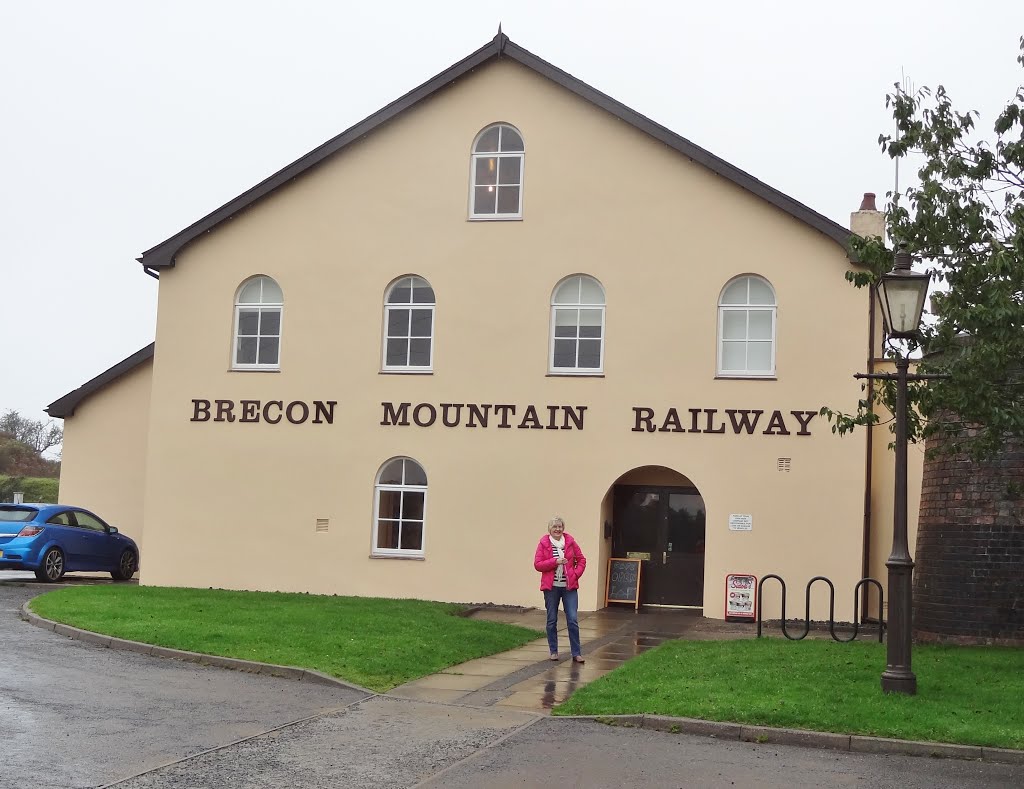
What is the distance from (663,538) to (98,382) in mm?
12225

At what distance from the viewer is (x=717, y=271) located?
69.2ft

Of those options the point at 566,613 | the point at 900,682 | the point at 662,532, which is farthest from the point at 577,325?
the point at 900,682

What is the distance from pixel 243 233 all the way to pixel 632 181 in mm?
7175

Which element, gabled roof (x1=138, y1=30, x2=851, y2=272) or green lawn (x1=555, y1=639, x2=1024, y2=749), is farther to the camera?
gabled roof (x1=138, y1=30, x2=851, y2=272)

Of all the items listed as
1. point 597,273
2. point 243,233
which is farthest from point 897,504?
point 243,233

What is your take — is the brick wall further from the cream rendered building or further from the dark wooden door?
the dark wooden door

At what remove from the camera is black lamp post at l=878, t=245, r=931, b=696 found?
38.4 feet

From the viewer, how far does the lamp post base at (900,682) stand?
1163cm

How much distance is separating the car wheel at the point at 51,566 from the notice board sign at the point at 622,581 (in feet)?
33.3

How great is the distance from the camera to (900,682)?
11633 mm

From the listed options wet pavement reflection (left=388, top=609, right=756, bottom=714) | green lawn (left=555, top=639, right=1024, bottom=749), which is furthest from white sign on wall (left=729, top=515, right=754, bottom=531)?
green lawn (left=555, top=639, right=1024, bottom=749)

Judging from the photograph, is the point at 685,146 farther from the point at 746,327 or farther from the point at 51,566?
the point at 51,566

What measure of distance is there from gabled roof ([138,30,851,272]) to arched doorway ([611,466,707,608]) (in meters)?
4.96

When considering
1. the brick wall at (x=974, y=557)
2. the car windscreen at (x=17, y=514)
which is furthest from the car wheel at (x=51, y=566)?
the brick wall at (x=974, y=557)
